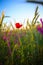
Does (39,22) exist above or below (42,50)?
above

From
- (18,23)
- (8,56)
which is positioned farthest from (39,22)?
(8,56)

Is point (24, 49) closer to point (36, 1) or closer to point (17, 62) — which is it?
point (17, 62)

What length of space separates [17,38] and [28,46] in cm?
7

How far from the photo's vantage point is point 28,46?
52 cm

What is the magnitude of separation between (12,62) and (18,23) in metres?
0.17

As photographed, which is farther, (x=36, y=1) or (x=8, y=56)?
(x=8, y=56)

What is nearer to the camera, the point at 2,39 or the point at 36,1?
the point at 36,1

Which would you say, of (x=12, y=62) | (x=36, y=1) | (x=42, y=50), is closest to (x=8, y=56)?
(x=12, y=62)

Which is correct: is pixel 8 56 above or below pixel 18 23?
below

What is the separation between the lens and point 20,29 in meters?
0.60

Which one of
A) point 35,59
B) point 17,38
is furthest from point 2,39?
point 35,59

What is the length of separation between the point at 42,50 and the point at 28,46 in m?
0.06

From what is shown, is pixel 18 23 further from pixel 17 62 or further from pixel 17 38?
pixel 17 62

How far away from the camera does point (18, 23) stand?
0.57 meters
